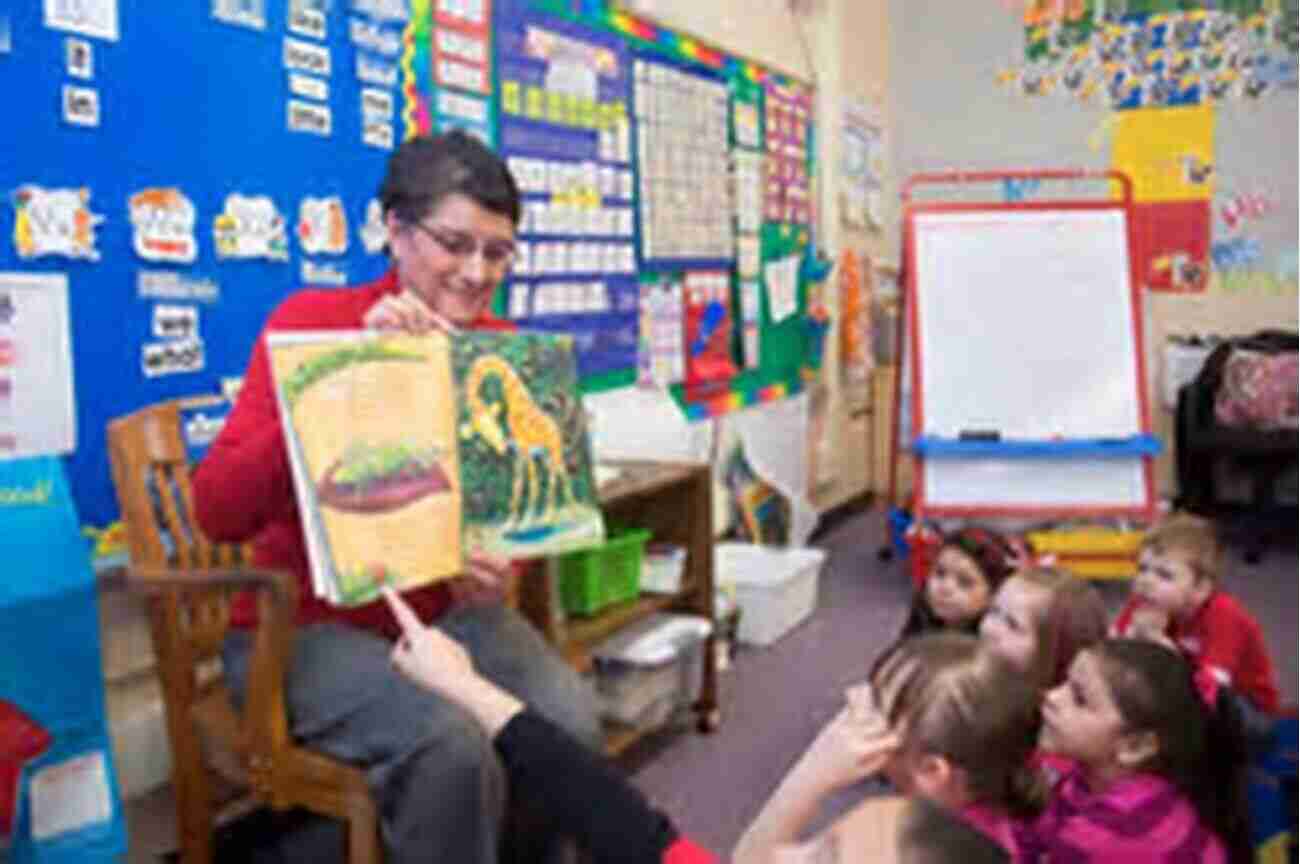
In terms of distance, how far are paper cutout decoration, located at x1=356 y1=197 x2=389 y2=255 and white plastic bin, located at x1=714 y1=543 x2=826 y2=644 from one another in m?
1.30

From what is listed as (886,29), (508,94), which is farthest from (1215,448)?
(508,94)

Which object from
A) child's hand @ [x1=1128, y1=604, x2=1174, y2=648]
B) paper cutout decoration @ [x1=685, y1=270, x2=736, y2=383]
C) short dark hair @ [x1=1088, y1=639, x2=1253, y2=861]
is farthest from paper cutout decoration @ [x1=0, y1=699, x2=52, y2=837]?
paper cutout decoration @ [x1=685, y1=270, x2=736, y2=383]

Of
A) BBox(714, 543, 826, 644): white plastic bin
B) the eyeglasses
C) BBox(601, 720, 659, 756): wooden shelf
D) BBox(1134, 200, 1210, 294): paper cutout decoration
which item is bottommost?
BBox(601, 720, 659, 756): wooden shelf

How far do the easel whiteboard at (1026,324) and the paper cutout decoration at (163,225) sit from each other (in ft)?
8.20

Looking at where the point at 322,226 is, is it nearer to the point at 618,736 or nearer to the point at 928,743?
the point at 618,736

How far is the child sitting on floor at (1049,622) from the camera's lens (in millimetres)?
1850

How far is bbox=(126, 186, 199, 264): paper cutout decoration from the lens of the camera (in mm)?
1806

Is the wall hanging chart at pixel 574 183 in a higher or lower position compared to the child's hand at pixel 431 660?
higher

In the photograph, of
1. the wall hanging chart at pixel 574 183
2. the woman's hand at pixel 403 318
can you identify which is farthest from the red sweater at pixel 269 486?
the wall hanging chart at pixel 574 183

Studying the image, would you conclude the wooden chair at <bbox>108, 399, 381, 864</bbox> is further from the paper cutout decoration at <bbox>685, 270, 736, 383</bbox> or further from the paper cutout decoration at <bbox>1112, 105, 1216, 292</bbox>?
the paper cutout decoration at <bbox>1112, 105, 1216, 292</bbox>

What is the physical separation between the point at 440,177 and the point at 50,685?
0.80 metres

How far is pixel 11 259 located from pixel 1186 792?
5.51 feet

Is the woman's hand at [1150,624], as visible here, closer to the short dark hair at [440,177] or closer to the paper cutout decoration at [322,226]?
the short dark hair at [440,177]

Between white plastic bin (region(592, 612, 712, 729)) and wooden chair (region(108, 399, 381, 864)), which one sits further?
white plastic bin (region(592, 612, 712, 729))
